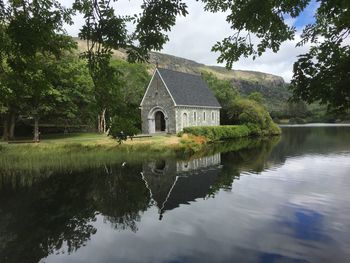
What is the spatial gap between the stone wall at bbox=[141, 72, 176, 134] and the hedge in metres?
4.11

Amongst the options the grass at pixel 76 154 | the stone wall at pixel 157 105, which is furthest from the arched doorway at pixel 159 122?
the grass at pixel 76 154

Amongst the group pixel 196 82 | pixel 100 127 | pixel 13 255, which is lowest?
pixel 13 255

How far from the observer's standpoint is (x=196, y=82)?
185ft

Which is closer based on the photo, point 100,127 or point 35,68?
point 35,68

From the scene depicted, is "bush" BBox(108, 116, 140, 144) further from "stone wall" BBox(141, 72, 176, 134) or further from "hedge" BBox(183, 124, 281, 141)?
"stone wall" BBox(141, 72, 176, 134)

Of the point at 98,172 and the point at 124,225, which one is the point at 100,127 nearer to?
the point at 98,172

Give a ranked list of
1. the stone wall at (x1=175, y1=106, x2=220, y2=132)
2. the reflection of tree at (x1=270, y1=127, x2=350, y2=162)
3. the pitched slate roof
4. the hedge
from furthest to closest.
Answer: the pitched slate roof → the stone wall at (x1=175, y1=106, x2=220, y2=132) → the hedge → the reflection of tree at (x1=270, y1=127, x2=350, y2=162)

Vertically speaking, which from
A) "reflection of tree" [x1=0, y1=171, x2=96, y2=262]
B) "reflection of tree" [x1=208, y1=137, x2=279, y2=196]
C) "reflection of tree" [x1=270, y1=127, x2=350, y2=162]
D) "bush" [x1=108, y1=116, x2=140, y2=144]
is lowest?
"reflection of tree" [x1=0, y1=171, x2=96, y2=262]

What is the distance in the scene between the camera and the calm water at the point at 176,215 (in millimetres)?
10336

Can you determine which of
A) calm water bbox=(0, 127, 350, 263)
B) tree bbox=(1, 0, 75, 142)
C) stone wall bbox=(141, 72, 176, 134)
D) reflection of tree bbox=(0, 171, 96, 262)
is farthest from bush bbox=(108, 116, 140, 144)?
stone wall bbox=(141, 72, 176, 134)

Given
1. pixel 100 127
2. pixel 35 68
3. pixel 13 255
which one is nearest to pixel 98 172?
pixel 13 255

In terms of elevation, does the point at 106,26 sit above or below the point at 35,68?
above

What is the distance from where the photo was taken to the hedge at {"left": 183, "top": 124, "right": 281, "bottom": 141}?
144ft

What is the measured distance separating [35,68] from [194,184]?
13902 millimetres
